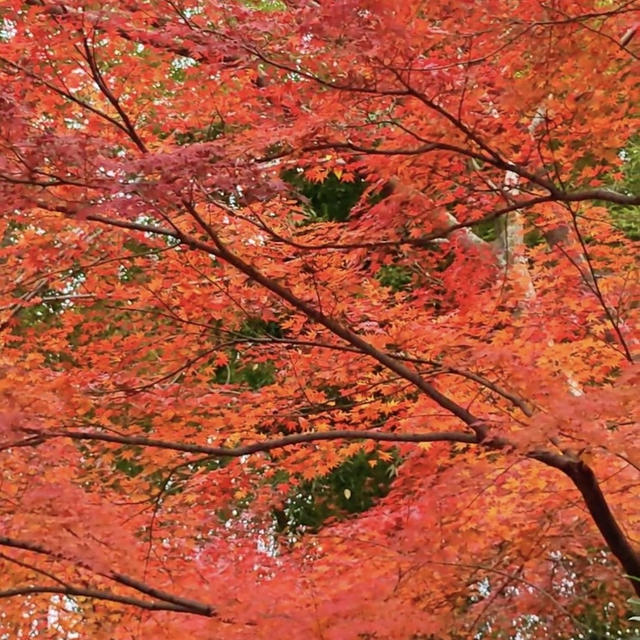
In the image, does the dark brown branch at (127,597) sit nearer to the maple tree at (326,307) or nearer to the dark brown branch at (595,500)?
the maple tree at (326,307)

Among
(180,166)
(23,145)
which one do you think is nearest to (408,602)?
(180,166)

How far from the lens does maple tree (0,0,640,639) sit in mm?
2957

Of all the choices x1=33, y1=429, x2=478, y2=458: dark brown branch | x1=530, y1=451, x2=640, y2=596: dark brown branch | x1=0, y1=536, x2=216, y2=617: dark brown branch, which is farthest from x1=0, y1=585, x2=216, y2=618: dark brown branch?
x1=530, y1=451, x2=640, y2=596: dark brown branch

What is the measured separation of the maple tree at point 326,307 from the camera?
2957 mm

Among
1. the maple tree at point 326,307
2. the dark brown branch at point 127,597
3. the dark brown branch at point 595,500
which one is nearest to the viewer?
the maple tree at point 326,307

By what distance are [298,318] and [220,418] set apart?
67cm

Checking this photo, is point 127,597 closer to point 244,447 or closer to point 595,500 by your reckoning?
point 244,447

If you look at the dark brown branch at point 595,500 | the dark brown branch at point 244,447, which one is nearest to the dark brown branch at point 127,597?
the dark brown branch at point 244,447

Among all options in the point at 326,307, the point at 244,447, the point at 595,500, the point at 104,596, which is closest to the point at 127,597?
the point at 104,596

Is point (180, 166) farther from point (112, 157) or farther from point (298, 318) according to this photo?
point (298, 318)

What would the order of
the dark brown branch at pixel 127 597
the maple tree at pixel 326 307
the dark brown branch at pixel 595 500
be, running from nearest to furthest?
1. the maple tree at pixel 326 307
2. the dark brown branch at pixel 595 500
3. the dark brown branch at pixel 127 597

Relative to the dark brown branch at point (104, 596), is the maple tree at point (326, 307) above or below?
above

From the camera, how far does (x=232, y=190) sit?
3.03 metres

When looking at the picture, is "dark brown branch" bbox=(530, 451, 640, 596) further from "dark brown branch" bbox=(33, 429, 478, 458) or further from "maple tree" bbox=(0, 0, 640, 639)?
"dark brown branch" bbox=(33, 429, 478, 458)
